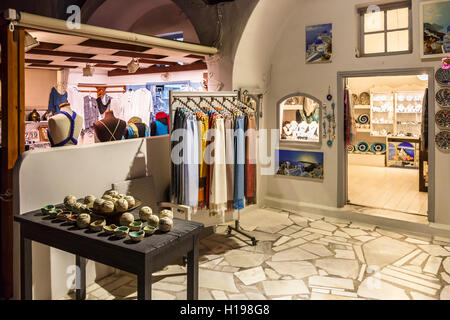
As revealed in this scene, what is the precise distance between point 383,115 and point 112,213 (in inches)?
382

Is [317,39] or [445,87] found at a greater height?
[317,39]

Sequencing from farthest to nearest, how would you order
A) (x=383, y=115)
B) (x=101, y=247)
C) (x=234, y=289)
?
(x=383, y=115)
(x=234, y=289)
(x=101, y=247)

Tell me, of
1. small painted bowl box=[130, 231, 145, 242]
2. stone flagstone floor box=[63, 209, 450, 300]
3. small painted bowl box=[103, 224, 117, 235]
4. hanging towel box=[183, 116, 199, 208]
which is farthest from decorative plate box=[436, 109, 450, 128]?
small painted bowl box=[103, 224, 117, 235]

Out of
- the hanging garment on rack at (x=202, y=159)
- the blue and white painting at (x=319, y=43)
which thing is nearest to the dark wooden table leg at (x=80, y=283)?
the hanging garment on rack at (x=202, y=159)

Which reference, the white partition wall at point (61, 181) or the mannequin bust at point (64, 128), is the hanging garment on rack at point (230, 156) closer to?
the white partition wall at point (61, 181)

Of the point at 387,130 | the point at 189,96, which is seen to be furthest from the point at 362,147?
the point at 189,96

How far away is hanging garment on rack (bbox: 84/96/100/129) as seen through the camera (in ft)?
22.5

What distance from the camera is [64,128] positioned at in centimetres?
346

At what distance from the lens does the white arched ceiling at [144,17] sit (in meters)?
6.98

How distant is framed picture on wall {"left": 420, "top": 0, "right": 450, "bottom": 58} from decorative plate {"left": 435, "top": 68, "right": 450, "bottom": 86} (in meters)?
0.20

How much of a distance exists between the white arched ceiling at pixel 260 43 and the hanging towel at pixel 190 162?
1.74 metres
